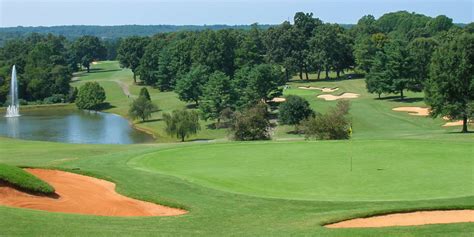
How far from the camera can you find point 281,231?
1653 centimetres

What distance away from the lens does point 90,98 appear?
109 metres

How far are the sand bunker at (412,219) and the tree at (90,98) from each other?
9486 cm

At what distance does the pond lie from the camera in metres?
72.2

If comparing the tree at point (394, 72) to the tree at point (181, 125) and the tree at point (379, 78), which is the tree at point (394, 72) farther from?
the tree at point (181, 125)

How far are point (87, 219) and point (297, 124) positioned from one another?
47.9m

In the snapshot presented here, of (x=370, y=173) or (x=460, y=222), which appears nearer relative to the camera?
(x=460, y=222)

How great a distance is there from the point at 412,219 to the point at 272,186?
6093mm

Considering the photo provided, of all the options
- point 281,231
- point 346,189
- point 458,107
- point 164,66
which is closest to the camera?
point 281,231

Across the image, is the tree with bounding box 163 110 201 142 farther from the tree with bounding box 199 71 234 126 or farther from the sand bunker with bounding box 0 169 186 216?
the sand bunker with bounding box 0 169 186 216

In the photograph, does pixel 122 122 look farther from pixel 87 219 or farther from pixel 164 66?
pixel 87 219

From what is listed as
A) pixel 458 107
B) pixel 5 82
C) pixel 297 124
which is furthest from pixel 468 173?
pixel 5 82

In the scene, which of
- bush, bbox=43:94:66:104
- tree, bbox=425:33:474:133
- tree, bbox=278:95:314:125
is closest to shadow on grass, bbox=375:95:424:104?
tree, bbox=278:95:314:125

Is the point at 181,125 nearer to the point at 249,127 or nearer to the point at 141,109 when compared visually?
the point at 249,127

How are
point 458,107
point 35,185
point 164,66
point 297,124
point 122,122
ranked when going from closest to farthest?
1. point 35,185
2. point 458,107
3. point 297,124
4. point 122,122
5. point 164,66
